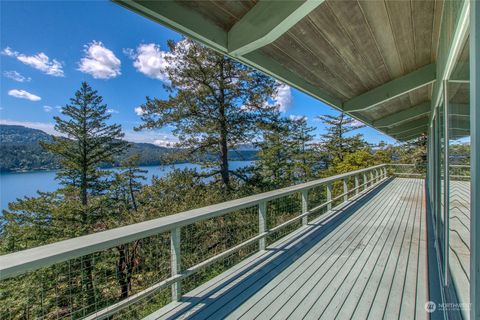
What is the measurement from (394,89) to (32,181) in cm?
1983

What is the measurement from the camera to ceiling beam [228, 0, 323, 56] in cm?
158

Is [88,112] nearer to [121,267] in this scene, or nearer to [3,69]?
[3,69]

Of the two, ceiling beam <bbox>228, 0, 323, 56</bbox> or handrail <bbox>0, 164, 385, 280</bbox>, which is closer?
handrail <bbox>0, 164, 385, 280</bbox>

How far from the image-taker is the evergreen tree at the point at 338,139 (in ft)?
71.4

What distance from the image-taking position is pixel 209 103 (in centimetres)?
1122

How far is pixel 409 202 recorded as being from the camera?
6422 millimetres

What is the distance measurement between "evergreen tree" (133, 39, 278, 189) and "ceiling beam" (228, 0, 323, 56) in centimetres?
933

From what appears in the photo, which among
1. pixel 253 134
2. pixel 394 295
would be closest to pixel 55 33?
pixel 253 134

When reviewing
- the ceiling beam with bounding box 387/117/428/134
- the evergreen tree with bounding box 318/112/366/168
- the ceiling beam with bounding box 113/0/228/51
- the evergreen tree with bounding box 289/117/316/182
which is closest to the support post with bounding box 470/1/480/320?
the ceiling beam with bounding box 113/0/228/51

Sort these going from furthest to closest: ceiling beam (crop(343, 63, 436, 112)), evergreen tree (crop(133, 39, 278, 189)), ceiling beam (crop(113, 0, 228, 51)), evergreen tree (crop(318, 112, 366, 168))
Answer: evergreen tree (crop(318, 112, 366, 168)), evergreen tree (crop(133, 39, 278, 189)), ceiling beam (crop(343, 63, 436, 112)), ceiling beam (crop(113, 0, 228, 51))

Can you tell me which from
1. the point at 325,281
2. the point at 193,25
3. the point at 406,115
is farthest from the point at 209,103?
the point at 325,281

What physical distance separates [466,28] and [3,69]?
2370 cm

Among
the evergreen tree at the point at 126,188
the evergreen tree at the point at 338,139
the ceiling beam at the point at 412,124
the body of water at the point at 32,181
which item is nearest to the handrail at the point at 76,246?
the ceiling beam at the point at 412,124

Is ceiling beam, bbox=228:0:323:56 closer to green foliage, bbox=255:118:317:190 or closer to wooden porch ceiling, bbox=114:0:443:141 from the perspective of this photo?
wooden porch ceiling, bbox=114:0:443:141
